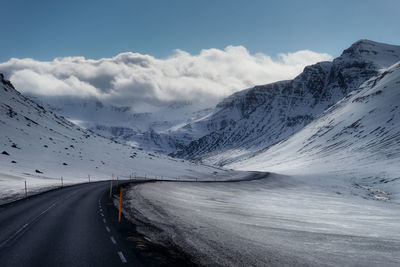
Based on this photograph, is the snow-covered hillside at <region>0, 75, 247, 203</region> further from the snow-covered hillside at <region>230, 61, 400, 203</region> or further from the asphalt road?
the snow-covered hillside at <region>230, 61, 400, 203</region>

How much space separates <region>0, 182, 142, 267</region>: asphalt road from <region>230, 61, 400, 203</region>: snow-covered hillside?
67.5 m

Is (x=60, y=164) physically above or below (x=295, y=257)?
above

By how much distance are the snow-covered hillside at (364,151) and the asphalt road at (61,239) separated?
6749 cm

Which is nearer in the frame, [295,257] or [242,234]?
[295,257]

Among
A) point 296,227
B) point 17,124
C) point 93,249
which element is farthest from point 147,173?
point 93,249

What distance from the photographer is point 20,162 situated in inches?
2842

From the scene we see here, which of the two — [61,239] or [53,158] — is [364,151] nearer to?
[53,158]

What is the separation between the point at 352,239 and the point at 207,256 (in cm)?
1003

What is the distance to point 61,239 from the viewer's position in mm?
14922

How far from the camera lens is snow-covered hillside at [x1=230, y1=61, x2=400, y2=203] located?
9231 cm

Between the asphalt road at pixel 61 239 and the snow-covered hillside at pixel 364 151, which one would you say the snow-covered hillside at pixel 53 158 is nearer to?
the asphalt road at pixel 61 239

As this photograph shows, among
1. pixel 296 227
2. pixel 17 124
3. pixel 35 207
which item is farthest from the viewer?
pixel 17 124

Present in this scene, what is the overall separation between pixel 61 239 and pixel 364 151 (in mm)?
143799

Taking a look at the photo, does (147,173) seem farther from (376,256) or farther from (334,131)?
(334,131)
